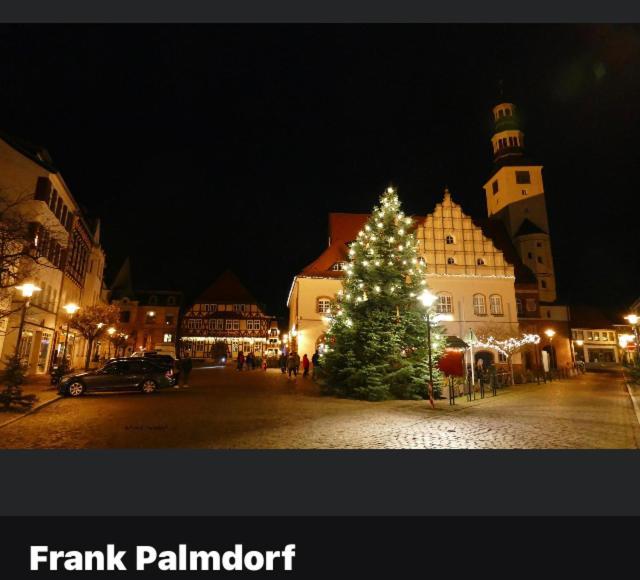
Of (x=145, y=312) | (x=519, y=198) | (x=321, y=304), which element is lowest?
(x=321, y=304)

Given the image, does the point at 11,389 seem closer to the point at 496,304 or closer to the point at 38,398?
the point at 38,398

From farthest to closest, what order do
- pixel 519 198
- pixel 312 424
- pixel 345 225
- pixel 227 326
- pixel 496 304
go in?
pixel 227 326
pixel 519 198
pixel 345 225
pixel 496 304
pixel 312 424

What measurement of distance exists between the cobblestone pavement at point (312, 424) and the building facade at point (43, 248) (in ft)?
37.2

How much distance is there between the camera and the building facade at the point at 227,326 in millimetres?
65812

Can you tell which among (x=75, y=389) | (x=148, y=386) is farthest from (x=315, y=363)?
(x=75, y=389)

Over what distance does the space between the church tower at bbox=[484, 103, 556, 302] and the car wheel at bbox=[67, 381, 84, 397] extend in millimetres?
48049

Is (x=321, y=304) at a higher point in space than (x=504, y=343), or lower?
higher

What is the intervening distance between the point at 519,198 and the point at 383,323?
4408 cm

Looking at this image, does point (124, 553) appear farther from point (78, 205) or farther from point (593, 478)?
point (78, 205)

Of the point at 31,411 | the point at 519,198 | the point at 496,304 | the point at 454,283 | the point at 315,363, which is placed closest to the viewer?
the point at 31,411

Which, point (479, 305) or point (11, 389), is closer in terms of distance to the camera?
point (11, 389)

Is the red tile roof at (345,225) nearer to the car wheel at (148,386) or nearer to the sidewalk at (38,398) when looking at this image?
the car wheel at (148,386)

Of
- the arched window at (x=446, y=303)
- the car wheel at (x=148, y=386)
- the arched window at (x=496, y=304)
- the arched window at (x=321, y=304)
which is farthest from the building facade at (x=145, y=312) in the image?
the car wheel at (x=148, y=386)

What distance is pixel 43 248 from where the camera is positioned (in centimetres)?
2414
